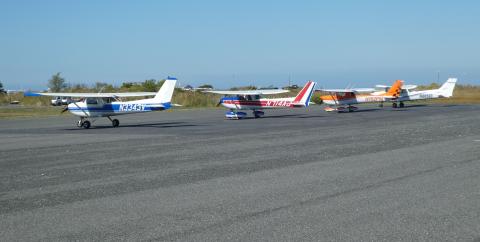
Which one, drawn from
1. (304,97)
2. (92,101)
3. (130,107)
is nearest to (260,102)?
(304,97)

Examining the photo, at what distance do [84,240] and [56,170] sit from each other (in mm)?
7350

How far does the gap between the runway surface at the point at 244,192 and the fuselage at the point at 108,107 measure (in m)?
12.3

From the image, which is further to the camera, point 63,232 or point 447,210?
point 447,210

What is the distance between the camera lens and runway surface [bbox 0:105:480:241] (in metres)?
8.05

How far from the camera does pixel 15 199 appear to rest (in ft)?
34.8

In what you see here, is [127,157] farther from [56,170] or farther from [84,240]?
[84,240]

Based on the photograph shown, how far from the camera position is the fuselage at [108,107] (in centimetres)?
3278

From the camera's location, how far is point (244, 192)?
11.0 metres

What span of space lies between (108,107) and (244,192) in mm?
23599

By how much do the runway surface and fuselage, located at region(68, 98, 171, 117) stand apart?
1227 cm

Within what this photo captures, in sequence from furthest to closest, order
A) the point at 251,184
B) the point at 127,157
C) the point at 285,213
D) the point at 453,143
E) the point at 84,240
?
the point at 453,143, the point at 127,157, the point at 251,184, the point at 285,213, the point at 84,240

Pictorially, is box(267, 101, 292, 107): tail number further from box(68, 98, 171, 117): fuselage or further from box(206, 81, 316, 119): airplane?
box(68, 98, 171, 117): fuselage

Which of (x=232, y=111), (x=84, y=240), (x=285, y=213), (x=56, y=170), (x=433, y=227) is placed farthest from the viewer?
(x=232, y=111)

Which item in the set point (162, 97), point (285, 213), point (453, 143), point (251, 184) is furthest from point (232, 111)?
point (285, 213)
